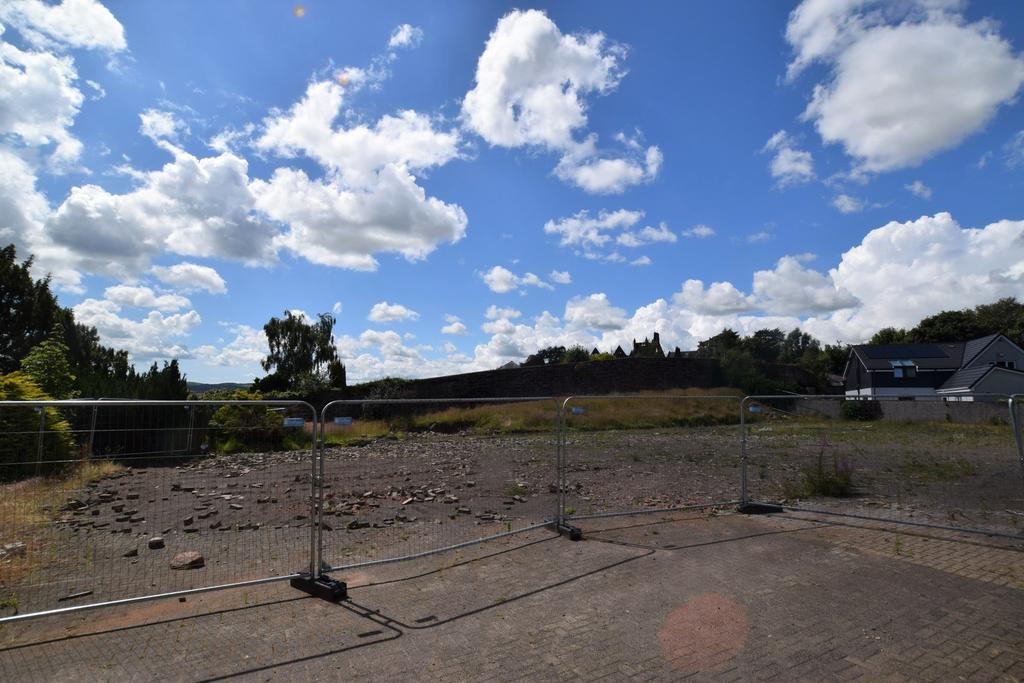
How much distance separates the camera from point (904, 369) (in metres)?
54.1

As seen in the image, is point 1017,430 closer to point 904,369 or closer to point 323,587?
point 323,587

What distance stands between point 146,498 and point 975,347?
66136 mm

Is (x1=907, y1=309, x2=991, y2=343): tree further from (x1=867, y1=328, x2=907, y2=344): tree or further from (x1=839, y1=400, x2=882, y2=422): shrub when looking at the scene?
(x1=839, y1=400, x2=882, y2=422): shrub

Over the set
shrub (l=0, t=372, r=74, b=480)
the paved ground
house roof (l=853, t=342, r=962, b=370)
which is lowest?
the paved ground

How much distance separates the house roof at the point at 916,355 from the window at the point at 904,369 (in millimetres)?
379

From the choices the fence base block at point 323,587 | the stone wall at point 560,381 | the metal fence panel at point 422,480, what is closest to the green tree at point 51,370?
the metal fence panel at point 422,480

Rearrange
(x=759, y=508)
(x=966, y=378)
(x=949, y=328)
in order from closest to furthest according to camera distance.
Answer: (x=759, y=508)
(x=966, y=378)
(x=949, y=328)

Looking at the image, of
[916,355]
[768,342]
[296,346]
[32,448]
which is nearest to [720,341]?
[916,355]

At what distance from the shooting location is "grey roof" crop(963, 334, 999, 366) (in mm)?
51706

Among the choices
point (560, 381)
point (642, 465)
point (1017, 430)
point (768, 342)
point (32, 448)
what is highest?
point (768, 342)

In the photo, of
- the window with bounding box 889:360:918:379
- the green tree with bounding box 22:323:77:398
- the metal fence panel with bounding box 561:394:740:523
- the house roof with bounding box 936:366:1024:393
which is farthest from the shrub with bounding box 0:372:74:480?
the window with bounding box 889:360:918:379

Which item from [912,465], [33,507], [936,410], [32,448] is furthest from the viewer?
[936,410]

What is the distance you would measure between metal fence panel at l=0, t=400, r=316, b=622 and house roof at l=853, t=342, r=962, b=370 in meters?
59.7

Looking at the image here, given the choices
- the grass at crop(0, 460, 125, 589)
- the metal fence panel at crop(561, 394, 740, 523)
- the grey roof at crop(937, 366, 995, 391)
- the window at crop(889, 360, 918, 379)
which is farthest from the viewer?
the window at crop(889, 360, 918, 379)
